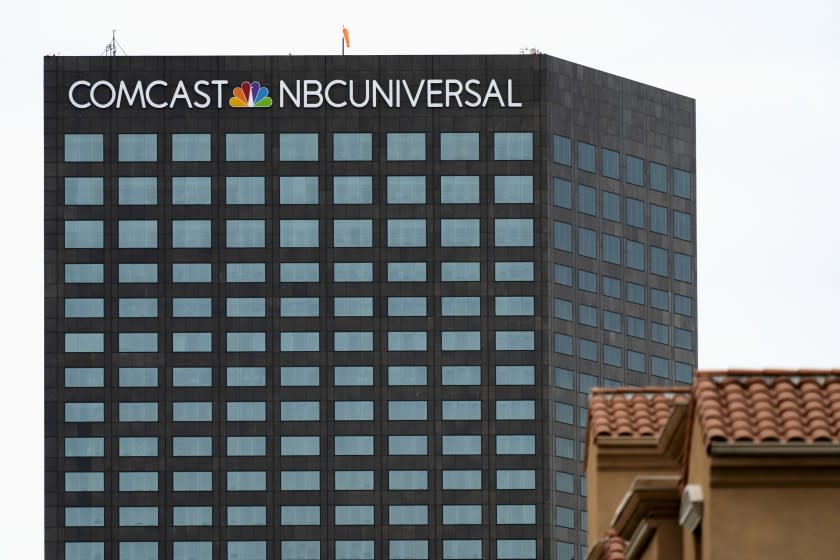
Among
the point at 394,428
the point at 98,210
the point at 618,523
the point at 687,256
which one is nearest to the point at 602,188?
the point at 687,256

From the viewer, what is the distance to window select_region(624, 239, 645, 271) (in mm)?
193250

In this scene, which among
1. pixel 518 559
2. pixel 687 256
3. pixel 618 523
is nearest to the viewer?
pixel 618 523

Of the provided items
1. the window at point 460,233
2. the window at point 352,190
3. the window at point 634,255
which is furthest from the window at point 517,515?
the window at point 352,190

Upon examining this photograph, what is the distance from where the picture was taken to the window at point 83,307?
615 feet

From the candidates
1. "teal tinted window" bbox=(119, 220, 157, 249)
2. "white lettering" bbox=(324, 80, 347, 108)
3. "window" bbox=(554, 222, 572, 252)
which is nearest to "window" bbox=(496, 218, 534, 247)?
"window" bbox=(554, 222, 572, 252)

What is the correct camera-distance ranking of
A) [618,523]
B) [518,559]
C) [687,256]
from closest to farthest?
[618,523], [518,559], [687,256]

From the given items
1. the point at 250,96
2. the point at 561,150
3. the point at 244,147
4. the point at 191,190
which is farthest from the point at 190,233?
the point at 561,150

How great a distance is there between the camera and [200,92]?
19275 cm

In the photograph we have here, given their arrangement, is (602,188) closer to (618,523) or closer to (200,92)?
(200,92)

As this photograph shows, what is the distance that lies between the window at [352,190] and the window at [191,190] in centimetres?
945

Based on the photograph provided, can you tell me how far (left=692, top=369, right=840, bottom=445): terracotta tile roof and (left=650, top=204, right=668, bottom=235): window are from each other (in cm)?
17013

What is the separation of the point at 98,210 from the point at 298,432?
2234cm

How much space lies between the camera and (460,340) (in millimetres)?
185375

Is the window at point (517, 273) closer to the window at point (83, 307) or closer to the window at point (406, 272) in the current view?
the window at point (406, 272)
